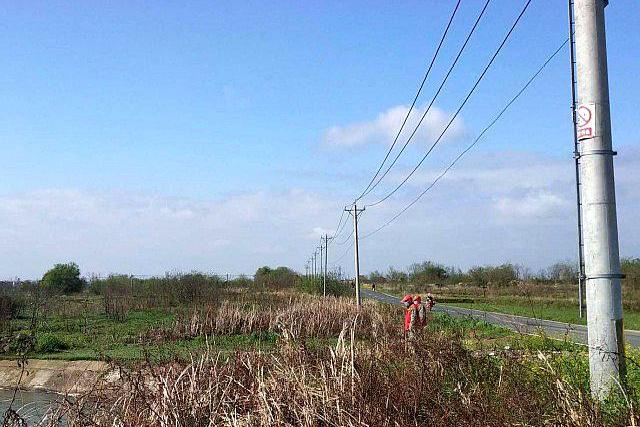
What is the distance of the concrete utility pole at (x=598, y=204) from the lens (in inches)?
233

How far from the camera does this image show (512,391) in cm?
588

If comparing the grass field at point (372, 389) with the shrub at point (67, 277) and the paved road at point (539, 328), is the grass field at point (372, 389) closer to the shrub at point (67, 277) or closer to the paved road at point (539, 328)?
the paved road at point (539, 328)

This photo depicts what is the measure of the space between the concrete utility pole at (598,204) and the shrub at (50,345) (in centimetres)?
2049

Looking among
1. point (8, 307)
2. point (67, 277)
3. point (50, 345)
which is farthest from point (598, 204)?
point (67, 277)

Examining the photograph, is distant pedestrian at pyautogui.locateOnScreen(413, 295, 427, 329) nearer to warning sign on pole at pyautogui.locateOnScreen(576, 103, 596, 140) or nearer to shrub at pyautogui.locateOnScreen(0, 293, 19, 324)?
warning sign on pole at pyautogui.locateOnScreen(576, 103, 596, 140)

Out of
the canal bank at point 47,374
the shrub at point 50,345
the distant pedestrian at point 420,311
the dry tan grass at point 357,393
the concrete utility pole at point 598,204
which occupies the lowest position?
the canal bank at point 47,374

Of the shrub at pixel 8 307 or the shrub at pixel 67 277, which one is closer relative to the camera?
the shrub at pixel 8 307

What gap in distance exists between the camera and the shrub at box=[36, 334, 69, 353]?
22891 millimetres

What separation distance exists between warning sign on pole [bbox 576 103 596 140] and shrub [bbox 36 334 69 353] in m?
20.6

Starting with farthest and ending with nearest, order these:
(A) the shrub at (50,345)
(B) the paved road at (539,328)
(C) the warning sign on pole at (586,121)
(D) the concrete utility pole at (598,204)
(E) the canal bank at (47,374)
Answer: (A) the shrub at (50,345) → (E) the canal bank at (47,374) → (B) the paved road at (539,328) → (C) the warning sign on pole at (586,121) → (D) the concrete utility pole at (598,204)

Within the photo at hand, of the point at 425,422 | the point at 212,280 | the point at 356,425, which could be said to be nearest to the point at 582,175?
the point at 425,422

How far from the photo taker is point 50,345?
23.2 metres

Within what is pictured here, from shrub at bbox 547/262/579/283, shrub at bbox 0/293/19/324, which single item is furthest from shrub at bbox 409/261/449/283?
shrub at bbox 0/293/19/324

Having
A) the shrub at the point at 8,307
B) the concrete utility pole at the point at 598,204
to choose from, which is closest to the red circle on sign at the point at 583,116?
the concrete utility pole at the point at 598,204
